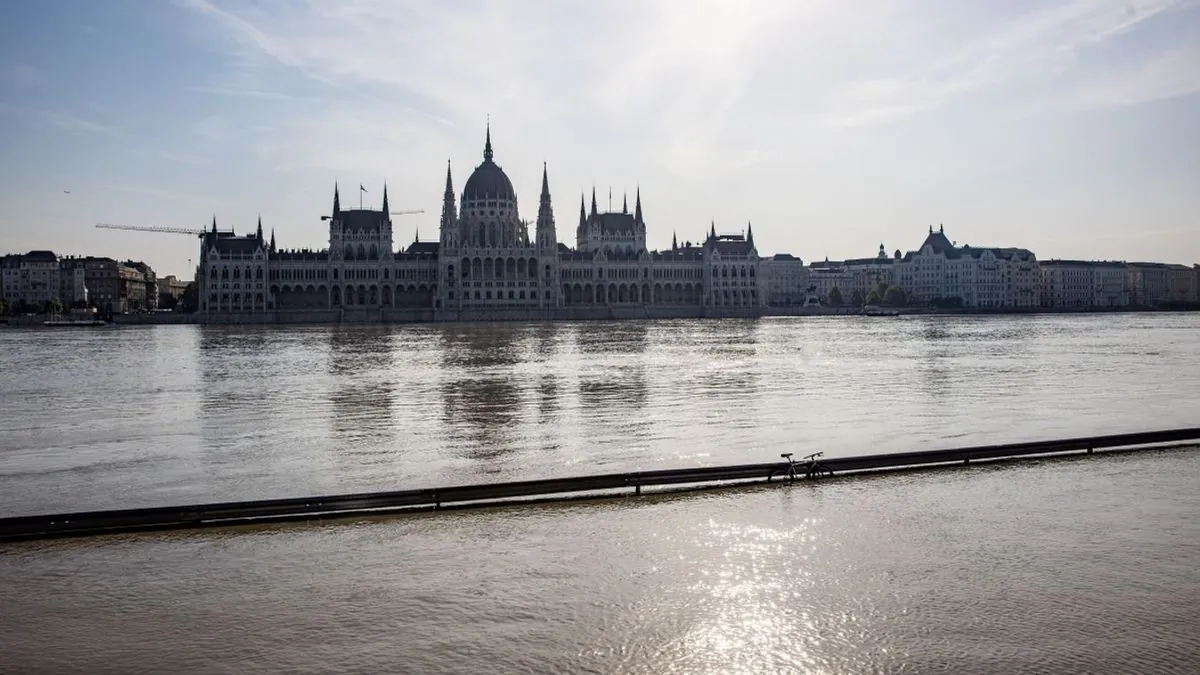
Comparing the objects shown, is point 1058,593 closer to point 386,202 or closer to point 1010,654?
point 1010,654

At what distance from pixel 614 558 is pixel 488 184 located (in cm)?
18147

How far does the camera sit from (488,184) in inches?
7500

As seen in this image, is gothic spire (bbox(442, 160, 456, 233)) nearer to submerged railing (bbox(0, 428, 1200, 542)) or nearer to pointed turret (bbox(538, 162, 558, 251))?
pointed turret (bbox(538, 162, 558, 251))

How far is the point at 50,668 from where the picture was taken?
948cm

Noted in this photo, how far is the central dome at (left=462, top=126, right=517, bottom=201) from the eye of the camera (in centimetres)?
18938

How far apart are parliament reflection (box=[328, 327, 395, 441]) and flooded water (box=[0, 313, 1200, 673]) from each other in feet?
1.01

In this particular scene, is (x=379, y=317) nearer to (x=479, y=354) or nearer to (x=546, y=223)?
(x=546, y=223)

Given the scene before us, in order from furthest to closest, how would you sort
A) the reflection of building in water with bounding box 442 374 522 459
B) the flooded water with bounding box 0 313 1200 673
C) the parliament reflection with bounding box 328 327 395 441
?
the parliament reflection with bounding box 328 327 395 441
the reflection of building in water with bounding box 442 374 522 459
the flooded water with bounding box 0 313 1200 673

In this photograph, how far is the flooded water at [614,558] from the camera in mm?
9898

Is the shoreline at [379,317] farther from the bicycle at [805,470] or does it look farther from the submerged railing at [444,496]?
the bicycle at [805,470]

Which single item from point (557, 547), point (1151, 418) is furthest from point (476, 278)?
point (557, 547)

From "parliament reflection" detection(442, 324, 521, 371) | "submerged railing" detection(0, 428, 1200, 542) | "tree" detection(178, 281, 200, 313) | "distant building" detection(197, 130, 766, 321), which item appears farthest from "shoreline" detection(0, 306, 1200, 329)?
"submerged railing" detection(0, 428, 1200, 542)

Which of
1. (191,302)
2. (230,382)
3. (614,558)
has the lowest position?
(614,558)

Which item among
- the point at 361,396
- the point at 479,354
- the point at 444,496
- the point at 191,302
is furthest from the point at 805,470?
the point at 191,302
